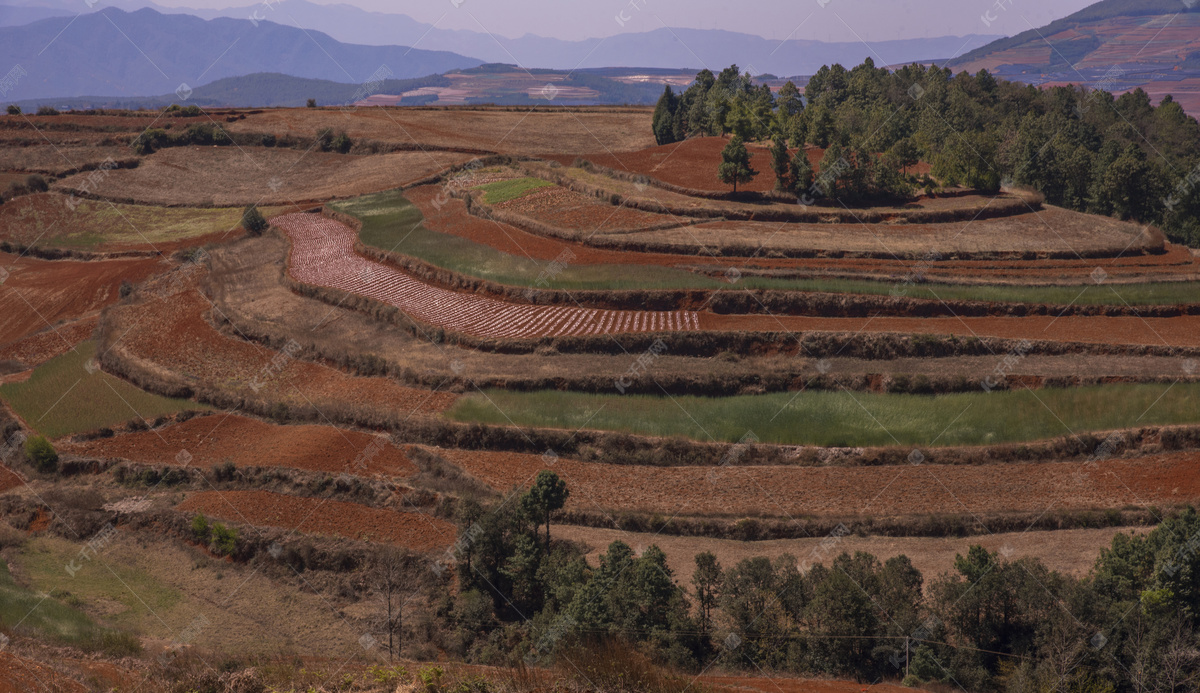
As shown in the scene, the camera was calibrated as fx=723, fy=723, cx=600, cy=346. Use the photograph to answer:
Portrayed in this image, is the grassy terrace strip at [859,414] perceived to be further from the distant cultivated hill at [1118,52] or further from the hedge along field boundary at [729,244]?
the distant cultivated hill at [1118,52]

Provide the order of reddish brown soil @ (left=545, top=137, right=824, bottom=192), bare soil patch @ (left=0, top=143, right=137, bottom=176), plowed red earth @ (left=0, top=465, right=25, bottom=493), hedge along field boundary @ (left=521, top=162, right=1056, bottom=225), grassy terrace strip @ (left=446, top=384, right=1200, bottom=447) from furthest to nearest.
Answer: bare soil patch @ (left=0, top=143, right=137, bottom=176)
reddish brown soil @ (left=545, top=137, right=824, bottom=192)
hedge along field boundary @ (left=521, top=162, right=1056, bottom=225)
plowed red earth @ (left=0, top=465, right=25, bottom=493)
grassy terrace strip @ (left=446, top=384, right=1200, bottom=447)

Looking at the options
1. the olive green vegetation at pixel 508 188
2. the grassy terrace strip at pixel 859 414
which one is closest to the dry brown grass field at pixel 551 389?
the grassy terrace strip at pixel 859 414

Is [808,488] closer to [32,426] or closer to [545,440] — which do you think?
[545,440]

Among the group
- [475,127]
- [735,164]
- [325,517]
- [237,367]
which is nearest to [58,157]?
[475,127]

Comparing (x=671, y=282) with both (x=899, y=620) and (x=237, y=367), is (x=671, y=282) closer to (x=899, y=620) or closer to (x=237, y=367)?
(x=237, y=367)

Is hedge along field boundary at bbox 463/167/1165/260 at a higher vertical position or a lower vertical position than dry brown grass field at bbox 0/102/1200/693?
higher

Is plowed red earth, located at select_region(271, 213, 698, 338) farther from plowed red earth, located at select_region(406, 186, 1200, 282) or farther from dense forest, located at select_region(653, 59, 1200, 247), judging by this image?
dense forest, located at select_region(653, 59, 1200, 247)

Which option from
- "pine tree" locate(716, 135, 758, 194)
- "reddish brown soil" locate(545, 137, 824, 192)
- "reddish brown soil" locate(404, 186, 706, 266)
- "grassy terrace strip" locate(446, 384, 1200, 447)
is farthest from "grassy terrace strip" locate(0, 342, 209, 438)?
"reddish brown soil" locate(545, 137, 824, 192)
